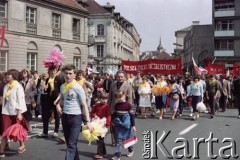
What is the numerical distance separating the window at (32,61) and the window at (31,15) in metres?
2.56

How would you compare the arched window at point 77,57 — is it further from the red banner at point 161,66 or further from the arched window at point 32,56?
the red banner at point 161,66

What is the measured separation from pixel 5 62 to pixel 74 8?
32.3 feet

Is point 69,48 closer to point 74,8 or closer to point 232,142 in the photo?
point 74,8

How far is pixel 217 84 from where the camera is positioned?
58.5 ft

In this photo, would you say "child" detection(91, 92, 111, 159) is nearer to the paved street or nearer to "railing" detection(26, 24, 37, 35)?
the paved street

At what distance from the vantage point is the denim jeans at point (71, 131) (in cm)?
683

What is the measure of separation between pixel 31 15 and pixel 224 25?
37.5 metres

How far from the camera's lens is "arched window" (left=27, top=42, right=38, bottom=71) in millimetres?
31422

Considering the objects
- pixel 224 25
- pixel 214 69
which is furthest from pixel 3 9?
pixel 224 25

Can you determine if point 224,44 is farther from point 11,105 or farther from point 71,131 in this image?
point 71,131

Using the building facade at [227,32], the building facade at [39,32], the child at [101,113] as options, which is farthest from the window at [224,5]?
the child at [101,113]

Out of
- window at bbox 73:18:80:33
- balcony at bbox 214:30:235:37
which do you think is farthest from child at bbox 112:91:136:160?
balcony at bbox 214:30:235:37

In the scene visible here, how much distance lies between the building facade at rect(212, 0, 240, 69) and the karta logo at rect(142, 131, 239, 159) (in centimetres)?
5028

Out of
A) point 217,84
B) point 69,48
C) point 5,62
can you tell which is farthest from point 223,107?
point 69,48
